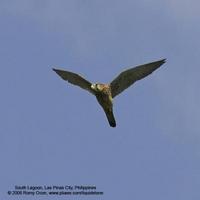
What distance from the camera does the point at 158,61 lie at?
22.5 m

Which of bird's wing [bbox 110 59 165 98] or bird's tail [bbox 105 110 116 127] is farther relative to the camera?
bird's tail [bbox 105 110 116 127]

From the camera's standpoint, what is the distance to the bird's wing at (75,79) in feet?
75.9

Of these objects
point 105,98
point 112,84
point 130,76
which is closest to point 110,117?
point 105,98

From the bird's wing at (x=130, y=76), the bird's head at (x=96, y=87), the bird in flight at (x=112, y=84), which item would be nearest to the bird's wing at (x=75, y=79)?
the bird in flight at (x=112, y=84)

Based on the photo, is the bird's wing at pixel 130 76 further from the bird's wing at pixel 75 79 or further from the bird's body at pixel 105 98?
the bird's wing at pixel 75 79

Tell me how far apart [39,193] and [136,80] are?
5.95m

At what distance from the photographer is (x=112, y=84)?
22781 millimetres

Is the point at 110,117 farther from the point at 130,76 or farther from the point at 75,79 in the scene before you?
the point at 75,79

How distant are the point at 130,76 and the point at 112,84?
2.51ft

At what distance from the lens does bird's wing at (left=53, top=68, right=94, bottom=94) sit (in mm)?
23141

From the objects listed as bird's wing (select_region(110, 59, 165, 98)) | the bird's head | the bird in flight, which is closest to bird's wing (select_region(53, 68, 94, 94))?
the bird in flight

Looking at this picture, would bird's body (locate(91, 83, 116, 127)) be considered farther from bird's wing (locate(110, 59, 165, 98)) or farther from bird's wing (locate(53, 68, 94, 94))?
bird's wing (locate(53, 68, 94, 94))

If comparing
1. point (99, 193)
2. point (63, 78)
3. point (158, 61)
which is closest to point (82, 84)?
point (63, 78)

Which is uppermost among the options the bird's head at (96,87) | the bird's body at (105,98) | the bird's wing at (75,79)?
the bird's wing at (75,79)
